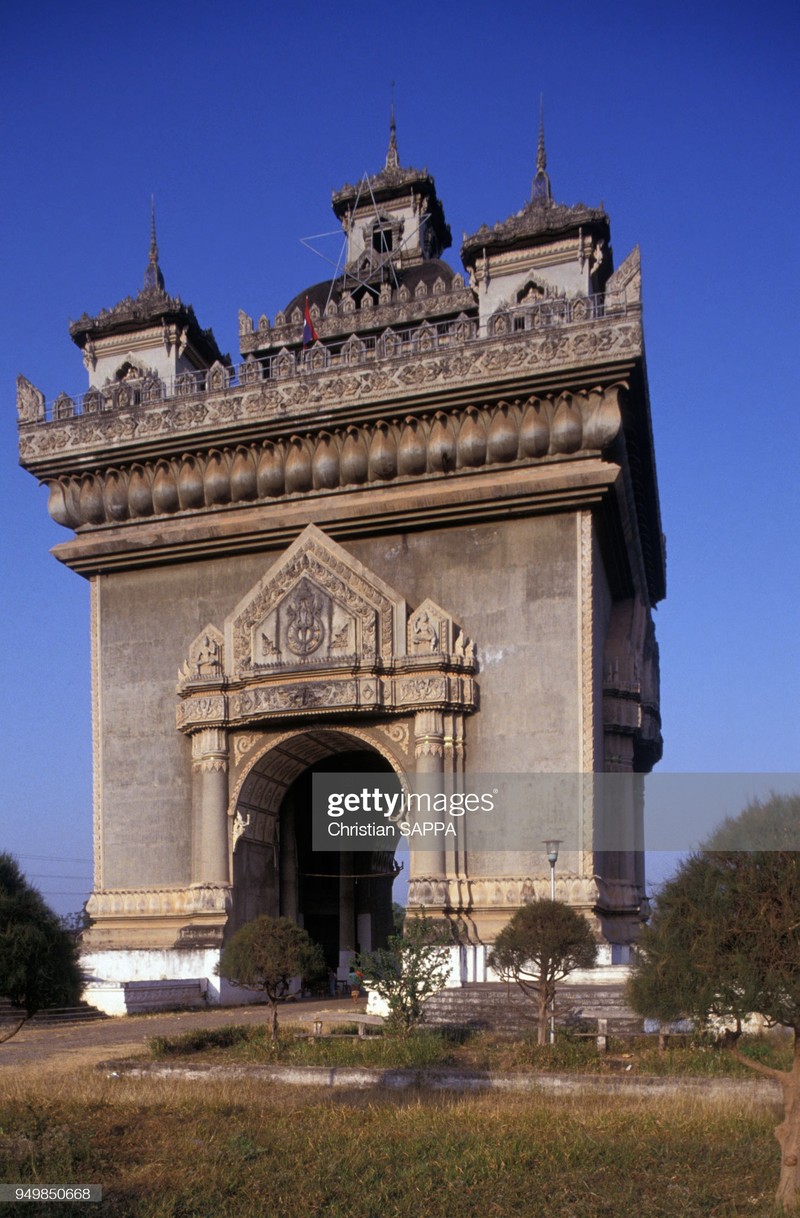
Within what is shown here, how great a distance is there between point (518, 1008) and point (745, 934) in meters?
8.81

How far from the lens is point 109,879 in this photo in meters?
23.8

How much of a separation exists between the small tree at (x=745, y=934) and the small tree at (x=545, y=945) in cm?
524

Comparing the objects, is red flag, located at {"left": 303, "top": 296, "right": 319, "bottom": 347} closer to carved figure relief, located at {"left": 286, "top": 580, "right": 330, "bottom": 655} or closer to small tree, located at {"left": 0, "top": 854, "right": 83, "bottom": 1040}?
carved figure relief, located at {"left": 286, "top": 580, "right": 330, "bottom": 655}

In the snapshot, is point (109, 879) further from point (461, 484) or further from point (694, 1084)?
point (694, 1084)

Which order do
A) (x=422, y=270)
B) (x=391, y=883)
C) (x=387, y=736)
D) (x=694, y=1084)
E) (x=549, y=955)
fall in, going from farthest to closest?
(x=391, y=883) < (x=422, y=270) < (x=387, y=736) < (x=549, y=955) < (x=694, y=1084)

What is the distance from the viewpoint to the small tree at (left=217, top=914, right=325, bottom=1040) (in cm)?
1562

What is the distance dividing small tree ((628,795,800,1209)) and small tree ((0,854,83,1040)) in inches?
189

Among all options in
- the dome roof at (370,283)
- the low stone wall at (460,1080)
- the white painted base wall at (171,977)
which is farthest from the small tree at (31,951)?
the dome roof at (370,283)

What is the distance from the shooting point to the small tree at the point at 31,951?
398 inches

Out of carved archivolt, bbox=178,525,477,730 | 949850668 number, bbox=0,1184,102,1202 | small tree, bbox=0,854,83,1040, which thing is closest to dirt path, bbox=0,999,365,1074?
small tree, bbox=0,854,83,1040

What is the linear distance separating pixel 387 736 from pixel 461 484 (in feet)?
15.0

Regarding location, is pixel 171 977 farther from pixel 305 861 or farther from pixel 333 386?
pixel 333 386

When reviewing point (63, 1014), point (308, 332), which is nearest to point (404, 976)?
point (63, 1014)

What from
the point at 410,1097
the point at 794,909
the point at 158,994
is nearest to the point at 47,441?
the point at 158,994
